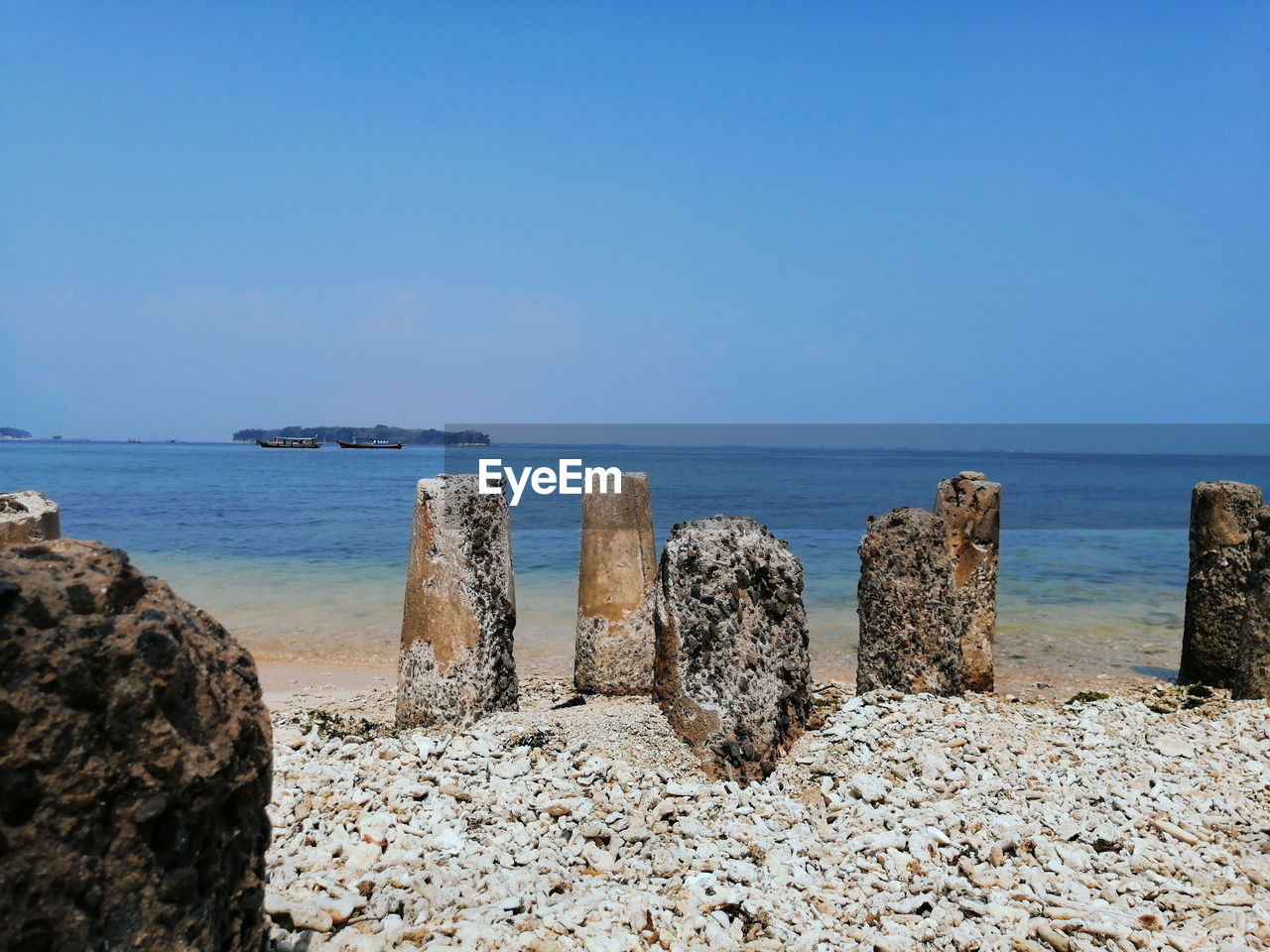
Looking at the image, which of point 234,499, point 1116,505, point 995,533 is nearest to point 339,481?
point 234,499

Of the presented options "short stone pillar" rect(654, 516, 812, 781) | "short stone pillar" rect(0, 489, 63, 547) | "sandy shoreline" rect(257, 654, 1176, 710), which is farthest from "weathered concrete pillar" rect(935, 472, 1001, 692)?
"short stone pillar" rect(0, 489, 63, 547)

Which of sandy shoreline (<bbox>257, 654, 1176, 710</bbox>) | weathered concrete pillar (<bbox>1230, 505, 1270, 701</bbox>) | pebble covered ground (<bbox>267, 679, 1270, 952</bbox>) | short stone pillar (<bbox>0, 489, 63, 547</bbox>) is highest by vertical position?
short stone pillar (<bbox>0, 489, 63, 547</bbox>)

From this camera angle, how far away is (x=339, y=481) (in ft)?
153

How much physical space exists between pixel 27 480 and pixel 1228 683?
47317 millimetres

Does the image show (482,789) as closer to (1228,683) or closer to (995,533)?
(995,533)

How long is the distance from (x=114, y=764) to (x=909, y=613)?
5.80 m

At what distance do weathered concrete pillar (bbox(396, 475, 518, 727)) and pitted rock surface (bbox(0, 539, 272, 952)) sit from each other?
3.87 m

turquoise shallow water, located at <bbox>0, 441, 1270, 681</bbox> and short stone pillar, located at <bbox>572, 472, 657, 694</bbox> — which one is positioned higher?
short stone pillar, located at <bbox>572, 472, 657, 694</bbox>

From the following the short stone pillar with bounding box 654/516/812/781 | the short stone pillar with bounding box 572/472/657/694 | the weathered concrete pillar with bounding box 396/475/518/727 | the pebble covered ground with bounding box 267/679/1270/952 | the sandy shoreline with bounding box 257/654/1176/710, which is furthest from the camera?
the sandy shoreline with bounding box 257/654/1176/710

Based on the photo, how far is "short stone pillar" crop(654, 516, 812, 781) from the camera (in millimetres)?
4891

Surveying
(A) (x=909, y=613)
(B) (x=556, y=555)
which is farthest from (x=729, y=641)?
(B) (x=556, y=555)

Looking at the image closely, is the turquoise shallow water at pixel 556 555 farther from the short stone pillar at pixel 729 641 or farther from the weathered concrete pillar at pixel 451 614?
→ the short stone pillar at pixel 729 641

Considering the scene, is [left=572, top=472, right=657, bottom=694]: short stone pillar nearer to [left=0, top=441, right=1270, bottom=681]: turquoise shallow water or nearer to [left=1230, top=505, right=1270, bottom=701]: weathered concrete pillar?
[left=0, top=441, right=1270, bottom=681]: turquoise shallow water

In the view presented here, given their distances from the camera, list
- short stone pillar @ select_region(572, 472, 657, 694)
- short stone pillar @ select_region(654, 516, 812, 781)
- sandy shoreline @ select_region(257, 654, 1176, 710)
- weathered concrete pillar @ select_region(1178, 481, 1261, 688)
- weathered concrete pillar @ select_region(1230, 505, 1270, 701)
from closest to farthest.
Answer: short stone pillar @ select_region(654, 516, 812, 781) → weathered concrete pillar @ select_region(1230, 505, 1270, 701) → short stone pillar @ select_region(572, 472, 657, 694) → weathered concrete pillar @ select_region(1178, 481, 1261, 688) → sandy shoreline @ select_region(257, 654, 1176, 710)
